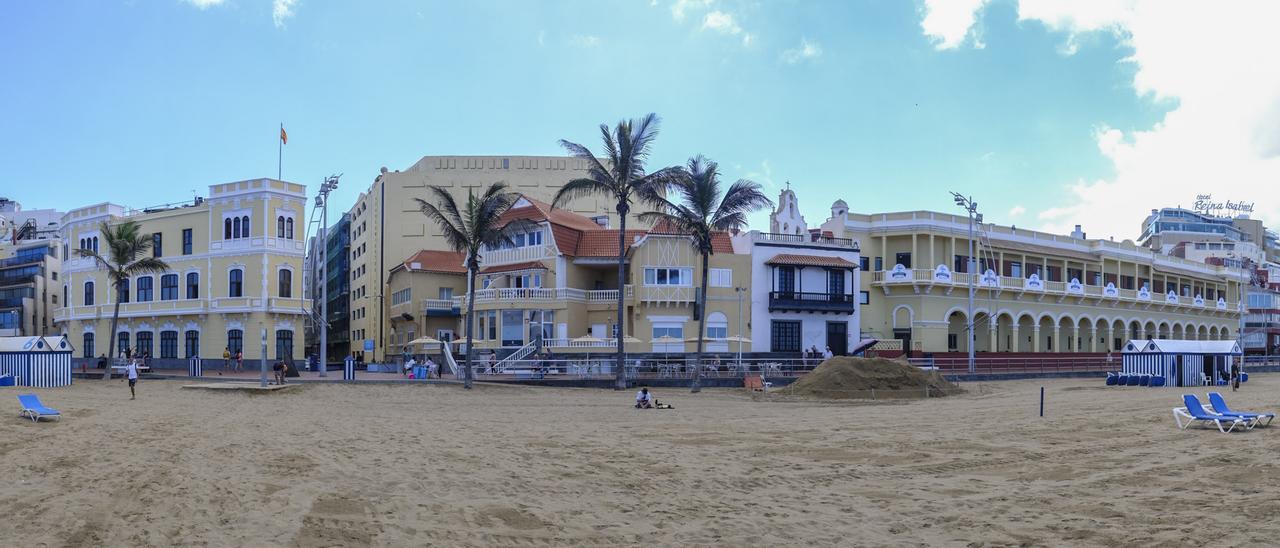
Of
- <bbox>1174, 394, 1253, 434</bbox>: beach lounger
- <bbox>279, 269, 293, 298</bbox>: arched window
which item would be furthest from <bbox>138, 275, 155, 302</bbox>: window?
<bbox>1174, 394, 1253, 434</bbox>: beach lounger

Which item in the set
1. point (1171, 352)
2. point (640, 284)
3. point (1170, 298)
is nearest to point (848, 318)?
point (640, 284)

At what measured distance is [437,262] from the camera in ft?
194

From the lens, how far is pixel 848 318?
52156 mm

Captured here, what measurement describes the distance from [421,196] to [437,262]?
825cm

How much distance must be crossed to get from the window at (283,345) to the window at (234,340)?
1.86 meters

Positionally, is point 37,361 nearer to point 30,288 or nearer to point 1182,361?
point 30,288

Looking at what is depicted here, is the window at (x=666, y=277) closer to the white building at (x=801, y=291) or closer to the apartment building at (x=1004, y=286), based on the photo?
the white building at (x=801, y=291)

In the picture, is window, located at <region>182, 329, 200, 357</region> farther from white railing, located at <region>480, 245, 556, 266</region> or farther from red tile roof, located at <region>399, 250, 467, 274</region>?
white railing, located at <region>480, 245, 556, 266</region>

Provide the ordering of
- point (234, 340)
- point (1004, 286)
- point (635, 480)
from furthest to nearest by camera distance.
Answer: point (1004, 286), point (234, 340), point (635, 480)

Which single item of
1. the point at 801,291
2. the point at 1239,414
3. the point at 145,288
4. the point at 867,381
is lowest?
the point at 867,381

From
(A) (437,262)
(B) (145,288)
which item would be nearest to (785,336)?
(A) (437,262)

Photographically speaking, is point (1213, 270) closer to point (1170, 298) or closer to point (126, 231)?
point (1170, 298)

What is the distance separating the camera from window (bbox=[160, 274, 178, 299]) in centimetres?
5300

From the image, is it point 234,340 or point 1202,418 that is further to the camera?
point 234,340
